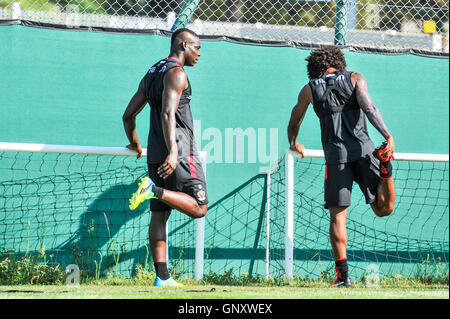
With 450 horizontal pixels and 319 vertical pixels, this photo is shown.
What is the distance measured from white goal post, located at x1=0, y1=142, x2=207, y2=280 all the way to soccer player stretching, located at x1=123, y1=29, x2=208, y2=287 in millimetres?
687

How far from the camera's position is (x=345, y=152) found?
5.35m

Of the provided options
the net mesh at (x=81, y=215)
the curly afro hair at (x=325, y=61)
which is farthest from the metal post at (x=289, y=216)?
the net mesh at (x=81, y=215)

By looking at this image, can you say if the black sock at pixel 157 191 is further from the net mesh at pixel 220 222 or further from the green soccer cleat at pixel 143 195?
the net mesh at pixel 220 222

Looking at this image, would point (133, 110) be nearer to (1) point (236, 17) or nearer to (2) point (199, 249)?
(2) point (199, 249)

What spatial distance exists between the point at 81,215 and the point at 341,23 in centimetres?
357

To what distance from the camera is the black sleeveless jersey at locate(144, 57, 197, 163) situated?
505 centimetres

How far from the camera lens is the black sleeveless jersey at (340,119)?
536 cm

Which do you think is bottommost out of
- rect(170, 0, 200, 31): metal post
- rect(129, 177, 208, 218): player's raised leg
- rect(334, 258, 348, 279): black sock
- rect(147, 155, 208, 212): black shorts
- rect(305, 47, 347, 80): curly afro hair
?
rect(334, 258, 348, 279): black sock

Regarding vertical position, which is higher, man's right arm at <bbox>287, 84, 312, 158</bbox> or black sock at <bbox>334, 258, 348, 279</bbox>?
man's right arm at <bbox>287, 84, 312, 158</bbox>

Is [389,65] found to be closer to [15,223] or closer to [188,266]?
[188,266]

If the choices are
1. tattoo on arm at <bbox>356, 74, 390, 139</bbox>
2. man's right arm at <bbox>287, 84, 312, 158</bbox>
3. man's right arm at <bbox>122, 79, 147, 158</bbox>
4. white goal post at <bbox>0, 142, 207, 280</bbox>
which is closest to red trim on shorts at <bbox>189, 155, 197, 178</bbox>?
man's right arm at <bbox>122, 79, 147, 158</bbox>

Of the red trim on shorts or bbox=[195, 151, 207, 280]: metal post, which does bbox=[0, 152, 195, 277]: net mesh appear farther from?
the red trim on shorts

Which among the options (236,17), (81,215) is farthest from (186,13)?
(81,215)

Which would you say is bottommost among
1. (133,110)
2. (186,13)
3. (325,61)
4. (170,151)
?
(170,151)
